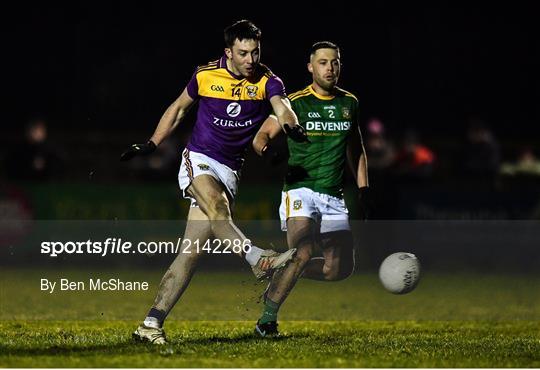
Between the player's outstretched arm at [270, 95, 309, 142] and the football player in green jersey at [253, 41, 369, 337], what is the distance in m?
0.77

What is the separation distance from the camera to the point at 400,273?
10.6 metres

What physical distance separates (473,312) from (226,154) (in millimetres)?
4382

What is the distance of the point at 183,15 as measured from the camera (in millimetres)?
22656

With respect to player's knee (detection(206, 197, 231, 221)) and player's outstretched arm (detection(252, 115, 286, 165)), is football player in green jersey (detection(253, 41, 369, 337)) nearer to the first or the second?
player's outstretched arm (detection(252, 115, 286, 165))

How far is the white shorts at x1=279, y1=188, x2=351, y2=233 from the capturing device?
1048 centimetres

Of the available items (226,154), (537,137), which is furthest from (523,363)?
(537,137)

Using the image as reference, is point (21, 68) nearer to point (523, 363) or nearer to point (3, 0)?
→ point (3, 0)

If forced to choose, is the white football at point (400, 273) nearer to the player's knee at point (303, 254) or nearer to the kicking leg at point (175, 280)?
the player's knee at point (303, 254)

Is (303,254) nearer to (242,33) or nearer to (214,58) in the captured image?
(242,33)

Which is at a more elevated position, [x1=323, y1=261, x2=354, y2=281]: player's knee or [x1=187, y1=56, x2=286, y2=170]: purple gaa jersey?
[x1=187, y1=56, x2=286, y2=170]: purple gaa jersey

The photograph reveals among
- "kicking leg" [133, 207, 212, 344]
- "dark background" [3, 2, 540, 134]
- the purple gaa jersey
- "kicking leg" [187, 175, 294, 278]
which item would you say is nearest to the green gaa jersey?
the purple gaa jersey

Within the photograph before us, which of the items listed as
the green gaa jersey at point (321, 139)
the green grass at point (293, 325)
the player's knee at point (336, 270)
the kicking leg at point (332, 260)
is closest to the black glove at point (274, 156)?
the green gaa jersey at point (321, 139)

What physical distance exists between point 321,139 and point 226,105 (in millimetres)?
1068

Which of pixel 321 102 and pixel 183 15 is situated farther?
pixel 183 15
